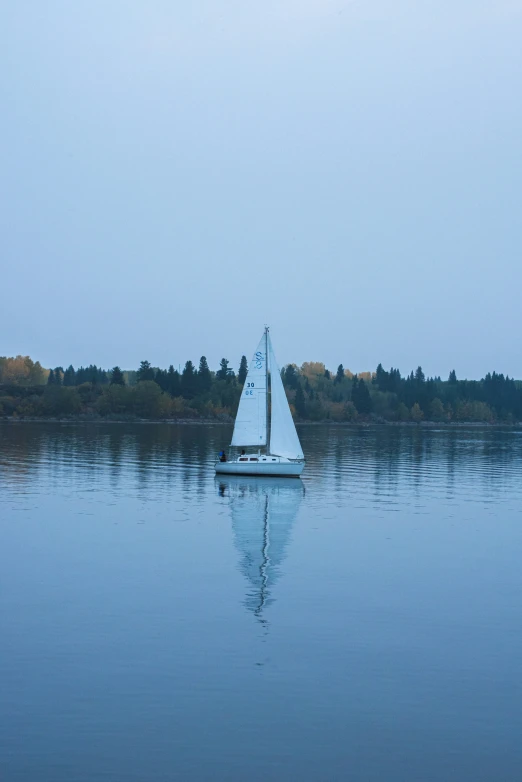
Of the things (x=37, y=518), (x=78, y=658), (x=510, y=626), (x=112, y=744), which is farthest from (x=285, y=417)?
(x=112, y=744)

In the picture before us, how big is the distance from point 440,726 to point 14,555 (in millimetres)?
25580

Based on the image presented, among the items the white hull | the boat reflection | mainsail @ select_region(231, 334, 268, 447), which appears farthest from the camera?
the white hull

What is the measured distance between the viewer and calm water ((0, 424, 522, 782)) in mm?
18297

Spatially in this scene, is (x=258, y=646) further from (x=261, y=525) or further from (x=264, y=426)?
(x=264, y=426)

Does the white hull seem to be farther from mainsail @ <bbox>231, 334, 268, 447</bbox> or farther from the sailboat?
mainsail @ <bbox>231, 334, 268, 447</bbox>

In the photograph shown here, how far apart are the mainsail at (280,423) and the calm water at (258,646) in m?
21.1

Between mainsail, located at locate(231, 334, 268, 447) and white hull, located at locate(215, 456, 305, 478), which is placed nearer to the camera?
mainsail, located at locate(231, 334, 268, 447)

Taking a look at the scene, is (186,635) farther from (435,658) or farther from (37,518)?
(37,518)

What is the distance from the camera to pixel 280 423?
78.3m

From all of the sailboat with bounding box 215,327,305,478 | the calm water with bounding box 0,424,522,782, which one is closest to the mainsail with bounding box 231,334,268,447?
the sailboat with bounding box 215,327,305,478

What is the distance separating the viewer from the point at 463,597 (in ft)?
109

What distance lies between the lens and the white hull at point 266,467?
7812 cm

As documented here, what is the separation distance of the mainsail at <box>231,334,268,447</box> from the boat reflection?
4.33 m

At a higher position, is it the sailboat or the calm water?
the sailboat
